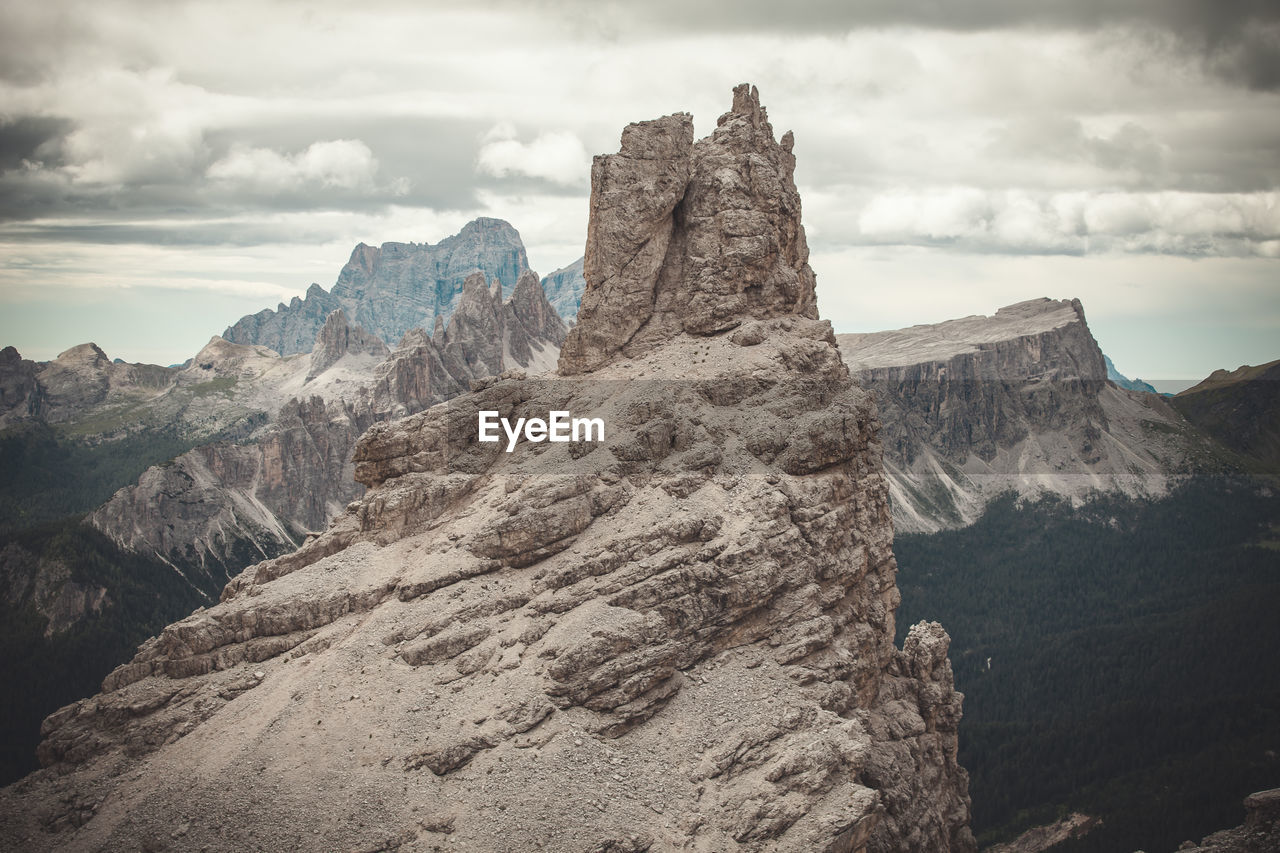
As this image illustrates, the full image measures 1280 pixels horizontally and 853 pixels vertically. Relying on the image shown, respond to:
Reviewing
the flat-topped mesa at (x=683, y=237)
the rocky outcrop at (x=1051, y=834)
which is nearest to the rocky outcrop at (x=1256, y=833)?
the flat-topped mesa at (x=683, y=237)

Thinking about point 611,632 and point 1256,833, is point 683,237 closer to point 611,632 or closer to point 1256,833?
point 611,632

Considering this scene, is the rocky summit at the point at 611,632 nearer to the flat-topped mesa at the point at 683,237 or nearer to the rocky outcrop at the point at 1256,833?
the flat-topped mesa at the point at 683,237

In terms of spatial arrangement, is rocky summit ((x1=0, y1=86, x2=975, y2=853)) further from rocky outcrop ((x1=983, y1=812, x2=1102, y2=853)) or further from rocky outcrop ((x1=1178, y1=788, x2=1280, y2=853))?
rocky outcrop ((x1=983, y1=812, x2=1102, y2=853))

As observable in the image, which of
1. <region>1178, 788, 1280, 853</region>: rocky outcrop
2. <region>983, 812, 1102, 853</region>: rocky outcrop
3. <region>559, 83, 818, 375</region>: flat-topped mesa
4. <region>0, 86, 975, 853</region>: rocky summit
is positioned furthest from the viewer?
<region>983, 812, 1102, 853</region>: rocky outcrop

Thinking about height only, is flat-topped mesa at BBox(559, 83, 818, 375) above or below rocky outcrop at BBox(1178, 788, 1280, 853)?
above

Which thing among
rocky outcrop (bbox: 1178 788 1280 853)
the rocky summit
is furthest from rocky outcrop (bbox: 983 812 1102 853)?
rocky outcrop (bbox: 1178 788 1280 853)
